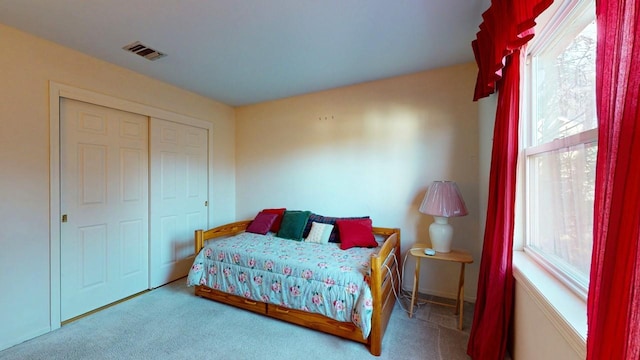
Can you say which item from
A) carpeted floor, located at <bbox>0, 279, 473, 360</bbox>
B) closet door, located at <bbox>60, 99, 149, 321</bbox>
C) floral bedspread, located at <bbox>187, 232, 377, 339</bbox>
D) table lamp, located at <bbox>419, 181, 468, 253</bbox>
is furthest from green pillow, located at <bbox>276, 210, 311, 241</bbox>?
closet door, located at <bbox>60, 99, 149, 321</bbox>

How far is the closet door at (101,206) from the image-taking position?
7.43 feet

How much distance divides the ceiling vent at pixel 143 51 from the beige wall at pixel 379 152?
155cm

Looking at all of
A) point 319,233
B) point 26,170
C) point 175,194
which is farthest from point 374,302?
point 26,170

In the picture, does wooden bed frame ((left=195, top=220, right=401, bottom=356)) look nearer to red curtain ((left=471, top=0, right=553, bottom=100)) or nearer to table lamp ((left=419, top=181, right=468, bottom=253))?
table lamp ((left=419, top=181, right=468, bottom=253))

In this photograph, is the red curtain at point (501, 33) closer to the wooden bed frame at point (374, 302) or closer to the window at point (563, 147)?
the window at point (563, 147)

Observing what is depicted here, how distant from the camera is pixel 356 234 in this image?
A: 8.77 ft

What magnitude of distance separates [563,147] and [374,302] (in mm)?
1479

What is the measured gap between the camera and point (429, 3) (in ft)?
5.45

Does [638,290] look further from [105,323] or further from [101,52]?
[101,52]

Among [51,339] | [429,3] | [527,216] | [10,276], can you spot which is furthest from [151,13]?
[527,216]

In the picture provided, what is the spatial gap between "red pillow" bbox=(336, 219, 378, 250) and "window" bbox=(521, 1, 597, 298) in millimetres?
1367

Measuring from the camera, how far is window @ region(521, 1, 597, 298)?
95 cm

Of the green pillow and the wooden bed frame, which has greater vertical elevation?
the green pillow

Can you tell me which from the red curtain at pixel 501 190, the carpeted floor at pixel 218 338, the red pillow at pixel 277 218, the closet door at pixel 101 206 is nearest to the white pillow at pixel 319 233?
the red pillow at pixel 277 218
